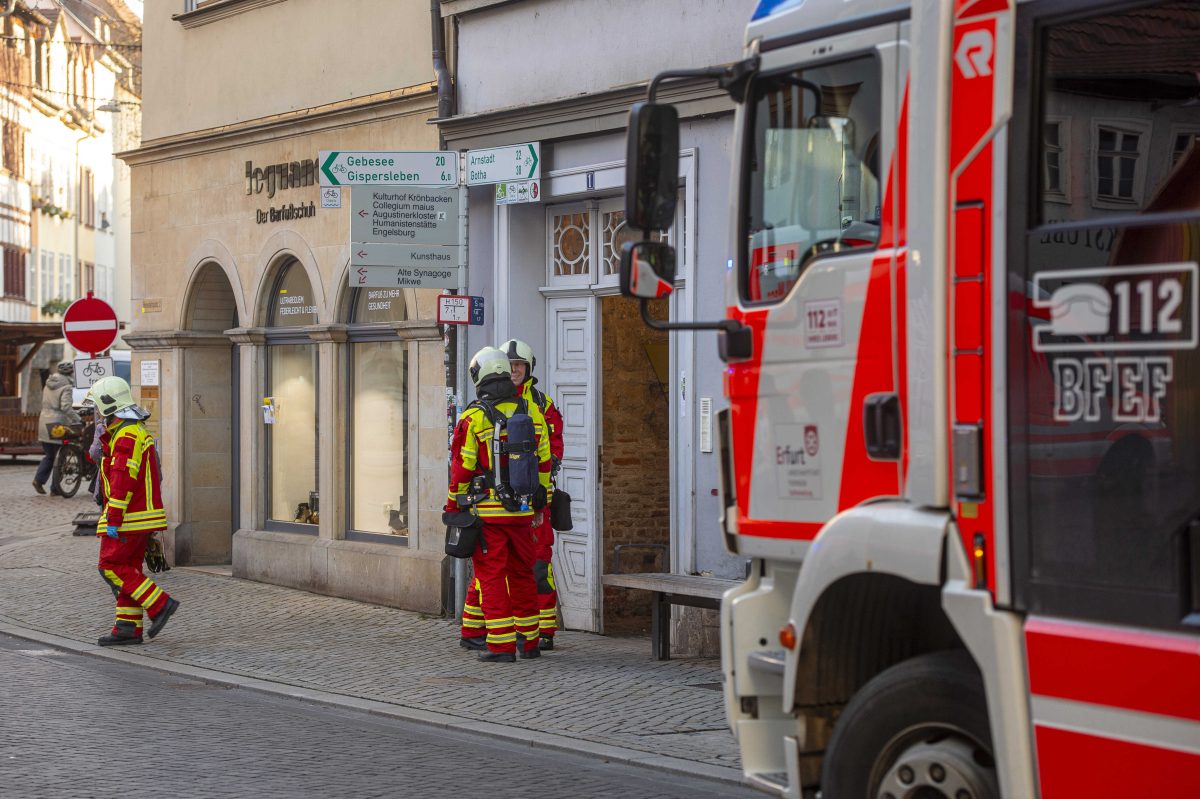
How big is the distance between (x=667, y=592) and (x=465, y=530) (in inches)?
52.9

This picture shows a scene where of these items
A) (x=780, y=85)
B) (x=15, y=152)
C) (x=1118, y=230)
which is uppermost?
(x=15, y=152)

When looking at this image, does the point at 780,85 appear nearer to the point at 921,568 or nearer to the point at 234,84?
the point at 921,568

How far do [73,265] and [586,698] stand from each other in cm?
5793

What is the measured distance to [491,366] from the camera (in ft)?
39.1

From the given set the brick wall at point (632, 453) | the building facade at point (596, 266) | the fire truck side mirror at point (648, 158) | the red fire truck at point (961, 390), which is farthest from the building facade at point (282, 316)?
the fire truck side mirror at point (648, 158)

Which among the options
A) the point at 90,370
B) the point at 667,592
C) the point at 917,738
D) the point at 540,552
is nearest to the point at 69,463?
the point at 90,370

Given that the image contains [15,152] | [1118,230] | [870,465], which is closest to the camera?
[1118,230]

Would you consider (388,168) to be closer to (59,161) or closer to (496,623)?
(496,623)

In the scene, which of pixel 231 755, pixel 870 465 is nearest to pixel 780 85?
pixel 870 465

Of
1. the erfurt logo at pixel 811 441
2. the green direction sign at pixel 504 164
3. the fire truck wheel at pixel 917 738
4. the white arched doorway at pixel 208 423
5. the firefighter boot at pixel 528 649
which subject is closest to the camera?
the fire truck wheel at pixel 917 738

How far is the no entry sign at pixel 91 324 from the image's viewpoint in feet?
62.3

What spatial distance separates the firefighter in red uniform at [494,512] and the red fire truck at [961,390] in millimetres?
5575

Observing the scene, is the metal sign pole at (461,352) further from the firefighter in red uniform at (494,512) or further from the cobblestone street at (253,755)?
the cobblestone street at (253,755)

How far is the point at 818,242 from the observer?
607 cm
